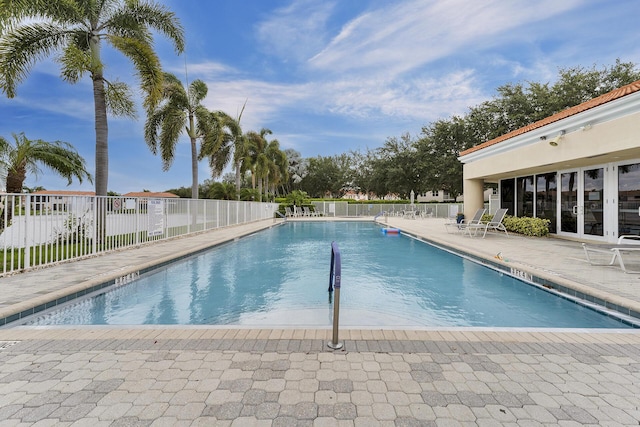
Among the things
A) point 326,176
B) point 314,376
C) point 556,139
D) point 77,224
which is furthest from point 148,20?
point 326,176

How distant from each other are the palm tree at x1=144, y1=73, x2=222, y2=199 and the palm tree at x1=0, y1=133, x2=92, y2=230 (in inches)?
152

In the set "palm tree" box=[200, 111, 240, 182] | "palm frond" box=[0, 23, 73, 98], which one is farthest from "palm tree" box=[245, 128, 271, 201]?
"palm frond" box=[0, 23, 73, 98]

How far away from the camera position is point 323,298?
5.04 metres

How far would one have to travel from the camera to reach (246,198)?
3108cm

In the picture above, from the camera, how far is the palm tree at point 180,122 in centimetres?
1529

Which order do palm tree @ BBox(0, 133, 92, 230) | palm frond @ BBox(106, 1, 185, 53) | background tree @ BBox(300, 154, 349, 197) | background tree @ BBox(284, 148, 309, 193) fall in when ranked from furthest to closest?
1. background tree @ BBox(284, 148, 309, 193)
2. background tree @ BBox(300, 154, 349, 197)
3. palm frond @ BBox(106, 1, 185, 53)
4. palm tree @ BBox(0, 133, 92, 230)

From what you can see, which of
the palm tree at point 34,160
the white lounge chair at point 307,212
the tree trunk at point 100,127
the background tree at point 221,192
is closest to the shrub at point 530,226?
the tree trunk at point 100,127

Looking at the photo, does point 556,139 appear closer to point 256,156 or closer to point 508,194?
point 508,194

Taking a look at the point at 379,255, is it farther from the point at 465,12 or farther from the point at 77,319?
the point at 465,12

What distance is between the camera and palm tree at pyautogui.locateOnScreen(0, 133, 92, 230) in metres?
8.55

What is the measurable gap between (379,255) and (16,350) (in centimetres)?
778

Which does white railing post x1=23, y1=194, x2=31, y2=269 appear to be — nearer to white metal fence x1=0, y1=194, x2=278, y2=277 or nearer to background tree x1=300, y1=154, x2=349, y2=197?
white metal fence x1=0, y1=194, x2=278, y2=277

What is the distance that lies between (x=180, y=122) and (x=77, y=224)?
9906 mm

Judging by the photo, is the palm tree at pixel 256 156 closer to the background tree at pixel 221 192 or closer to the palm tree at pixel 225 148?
the palm tree at pixel 225 148
